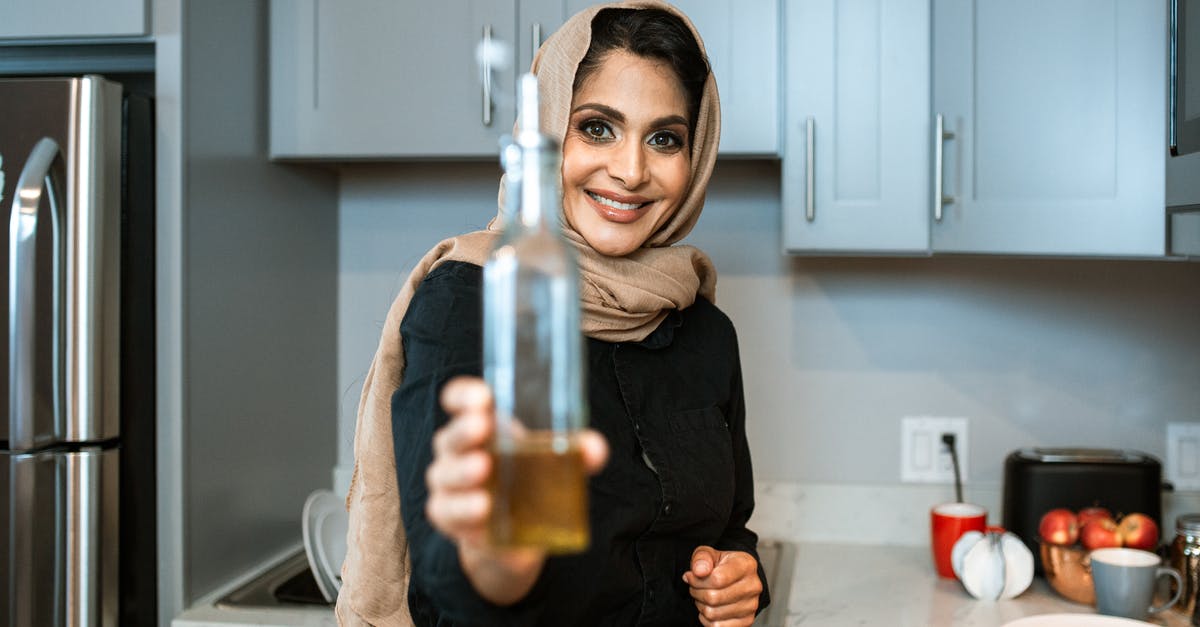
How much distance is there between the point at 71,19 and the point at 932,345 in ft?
5.01

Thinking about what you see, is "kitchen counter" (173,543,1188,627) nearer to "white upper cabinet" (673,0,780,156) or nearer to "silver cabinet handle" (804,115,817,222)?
"silver cabinet handle" (804,115,817,222)

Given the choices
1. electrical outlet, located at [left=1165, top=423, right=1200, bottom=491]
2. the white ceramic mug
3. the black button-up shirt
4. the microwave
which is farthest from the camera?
electrical outlet, located at [left=1165, top=423, right=1200, bottom=491]

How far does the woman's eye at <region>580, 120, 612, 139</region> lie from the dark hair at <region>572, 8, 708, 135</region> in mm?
41

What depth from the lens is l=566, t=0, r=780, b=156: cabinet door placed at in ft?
5.49

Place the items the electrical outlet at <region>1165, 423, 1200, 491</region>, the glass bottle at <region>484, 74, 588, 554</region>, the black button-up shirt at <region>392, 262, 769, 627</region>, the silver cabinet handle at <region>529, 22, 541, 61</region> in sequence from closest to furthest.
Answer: the glass bottle at <region>484, 74, 588, 554</region>
the black button-up shirt at <region>392, 262, 769, 627</region>
the silver cabinet handle at <region>529, 22, 541, 61</region>
the electrical outlet at <region>1165, 423, 1200, 491</region>

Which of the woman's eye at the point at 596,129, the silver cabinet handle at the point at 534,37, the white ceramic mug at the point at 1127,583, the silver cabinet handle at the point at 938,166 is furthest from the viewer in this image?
the silver cabinet handle at the point at 534,37

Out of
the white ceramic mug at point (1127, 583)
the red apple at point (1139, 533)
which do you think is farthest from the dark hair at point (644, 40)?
the red apple at point (1139, 533)

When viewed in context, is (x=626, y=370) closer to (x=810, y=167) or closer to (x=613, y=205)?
(x=613, y=205)

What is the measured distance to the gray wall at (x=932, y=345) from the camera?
1908 millimetres

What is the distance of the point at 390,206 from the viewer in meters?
2.12

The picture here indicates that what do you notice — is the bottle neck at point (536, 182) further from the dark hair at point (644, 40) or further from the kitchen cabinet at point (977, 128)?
the kitchen cabinet at point (977, 128)

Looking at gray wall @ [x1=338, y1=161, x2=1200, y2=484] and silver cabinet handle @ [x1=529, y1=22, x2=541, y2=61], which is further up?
silver cabinet handle @ [x1=529, y1=22, x2=541, y2=61]

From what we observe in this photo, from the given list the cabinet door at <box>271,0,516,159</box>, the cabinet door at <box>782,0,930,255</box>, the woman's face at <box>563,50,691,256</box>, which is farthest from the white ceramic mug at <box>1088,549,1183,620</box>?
the cabinet door at <box>271,0,516,159</box>

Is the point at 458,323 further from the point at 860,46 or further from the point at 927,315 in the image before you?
the point at 927,315
